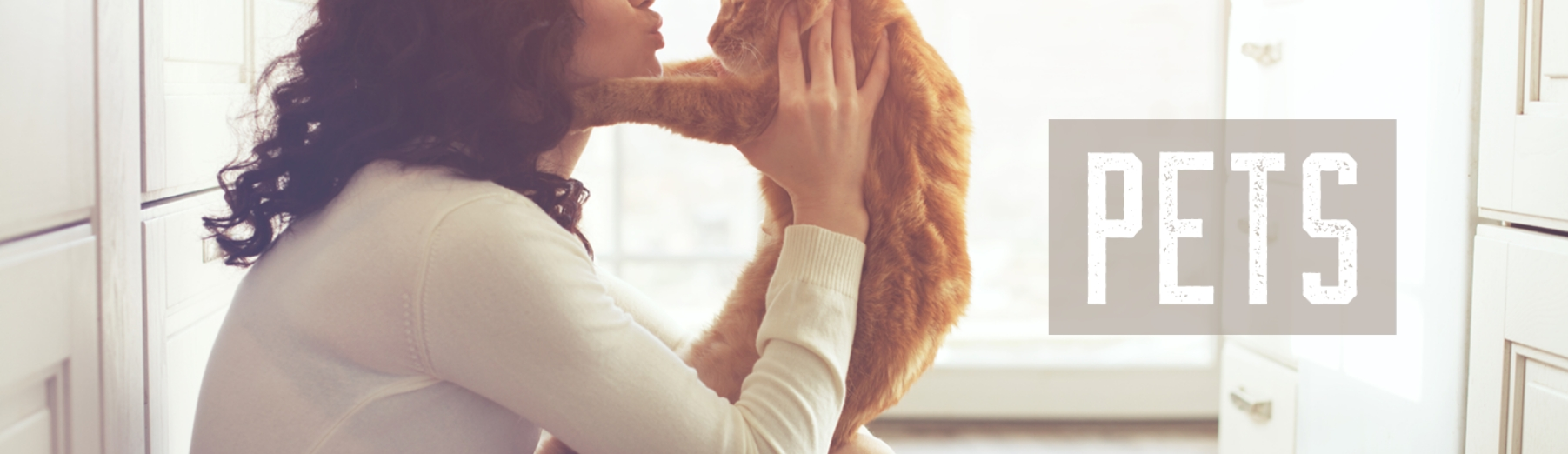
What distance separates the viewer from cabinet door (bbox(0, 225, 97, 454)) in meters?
0.74

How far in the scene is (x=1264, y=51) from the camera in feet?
7.54

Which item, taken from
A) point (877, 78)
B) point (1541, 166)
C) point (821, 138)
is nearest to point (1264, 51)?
point (1541, 166)

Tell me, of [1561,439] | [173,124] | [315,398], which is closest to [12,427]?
[315,398]

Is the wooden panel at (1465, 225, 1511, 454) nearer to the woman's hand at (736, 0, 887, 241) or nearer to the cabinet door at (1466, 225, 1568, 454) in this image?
the cabinet door at (1466, 225, 1568, 454)

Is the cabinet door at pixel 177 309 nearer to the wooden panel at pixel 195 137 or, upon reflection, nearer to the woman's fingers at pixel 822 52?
the wooden panel at pixel 195 137

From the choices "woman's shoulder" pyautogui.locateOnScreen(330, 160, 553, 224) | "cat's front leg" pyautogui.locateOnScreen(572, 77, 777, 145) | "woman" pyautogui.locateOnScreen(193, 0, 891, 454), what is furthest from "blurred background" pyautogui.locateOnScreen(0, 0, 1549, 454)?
"cat's front leg" pyautogui.locateOnScreen(572, 77, 777, 145)

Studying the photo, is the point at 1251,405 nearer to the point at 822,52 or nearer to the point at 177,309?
the point at 822,52

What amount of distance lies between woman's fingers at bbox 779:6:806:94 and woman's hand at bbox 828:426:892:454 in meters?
Answer: 0.41

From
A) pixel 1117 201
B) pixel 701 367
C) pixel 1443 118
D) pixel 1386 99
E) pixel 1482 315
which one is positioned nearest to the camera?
pixel 701 367

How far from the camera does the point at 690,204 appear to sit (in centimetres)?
312

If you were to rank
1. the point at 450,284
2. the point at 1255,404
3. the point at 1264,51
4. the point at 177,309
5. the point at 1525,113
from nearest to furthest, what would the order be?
the point at 450,284
the point at 177,309
the point at 1525,113
the point at 1264,51
the point at 1255,404

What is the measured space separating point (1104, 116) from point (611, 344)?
2555mm

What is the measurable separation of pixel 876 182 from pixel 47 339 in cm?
80

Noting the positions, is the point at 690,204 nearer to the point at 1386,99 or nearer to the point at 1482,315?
the point at 1386,99
